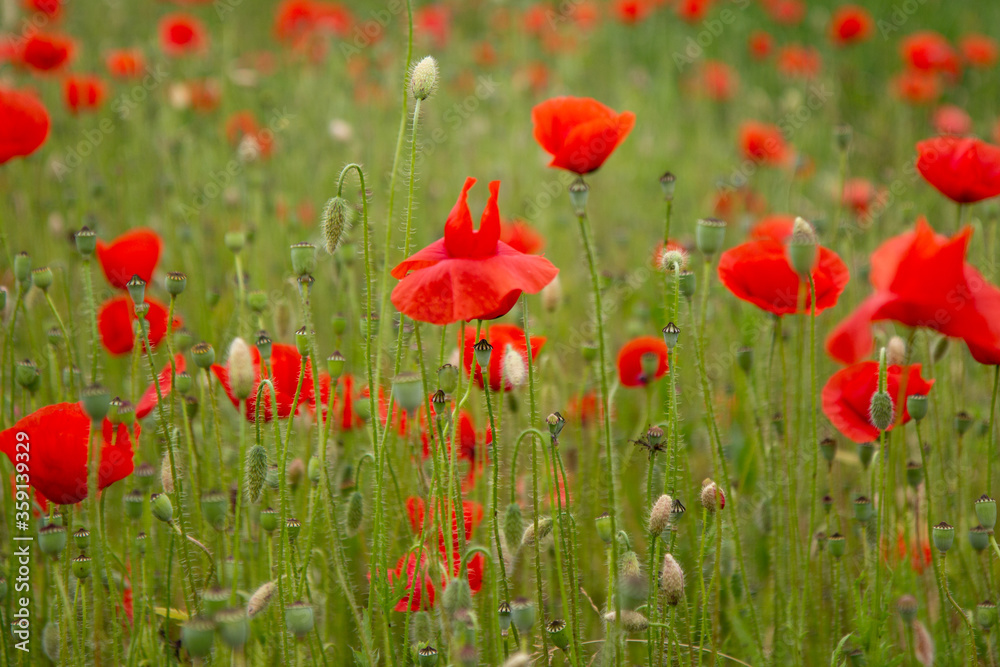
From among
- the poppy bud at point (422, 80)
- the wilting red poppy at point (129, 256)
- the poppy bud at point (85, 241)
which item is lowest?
the poppy bud at point (85, 241)

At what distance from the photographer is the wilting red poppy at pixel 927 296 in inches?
47.4

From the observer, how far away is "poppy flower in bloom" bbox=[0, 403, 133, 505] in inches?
56.1

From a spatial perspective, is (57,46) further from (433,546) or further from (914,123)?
(914,123)

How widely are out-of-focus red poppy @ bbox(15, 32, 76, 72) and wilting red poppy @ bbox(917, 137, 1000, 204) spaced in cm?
334

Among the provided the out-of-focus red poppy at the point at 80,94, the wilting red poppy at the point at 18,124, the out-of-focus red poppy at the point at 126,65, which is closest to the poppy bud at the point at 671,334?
the wilting red poppy at the point at 18,124

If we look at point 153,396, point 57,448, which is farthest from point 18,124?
point 57,448

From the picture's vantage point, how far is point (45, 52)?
11.7 ft

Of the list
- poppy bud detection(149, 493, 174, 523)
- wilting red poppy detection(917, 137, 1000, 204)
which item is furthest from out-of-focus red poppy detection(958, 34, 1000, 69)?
poppy bud detection(149, 493, 174, 523)

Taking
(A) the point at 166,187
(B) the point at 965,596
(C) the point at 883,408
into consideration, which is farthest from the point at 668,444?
(A) the point at 166,187

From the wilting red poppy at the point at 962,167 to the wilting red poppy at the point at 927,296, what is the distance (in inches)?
25.9

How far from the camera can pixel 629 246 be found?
3875 mm

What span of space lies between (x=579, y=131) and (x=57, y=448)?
1.05 metres

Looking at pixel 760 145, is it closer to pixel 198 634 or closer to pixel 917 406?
pixel 917 406

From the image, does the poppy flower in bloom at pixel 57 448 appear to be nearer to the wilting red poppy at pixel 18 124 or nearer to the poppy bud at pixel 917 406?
the wilting red poppy at pixel 18 124
